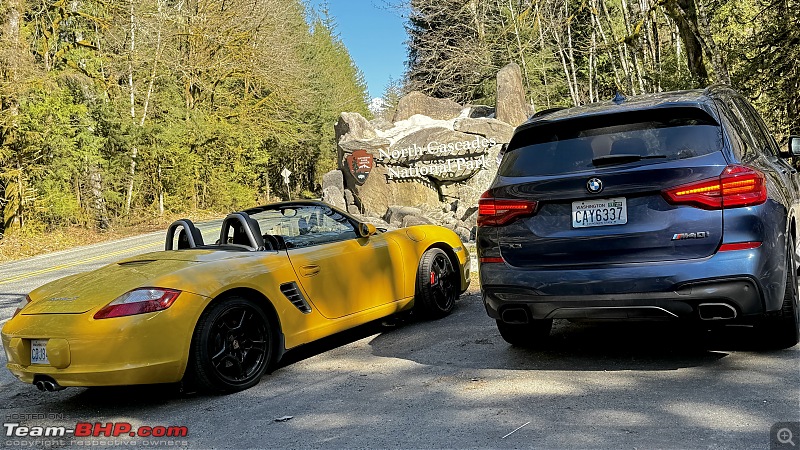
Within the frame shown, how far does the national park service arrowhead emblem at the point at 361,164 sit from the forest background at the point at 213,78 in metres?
5.86

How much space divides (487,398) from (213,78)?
34558 millimetres

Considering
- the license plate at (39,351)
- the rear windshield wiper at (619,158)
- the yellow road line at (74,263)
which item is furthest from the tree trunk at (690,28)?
the yellow road line at (74,263)

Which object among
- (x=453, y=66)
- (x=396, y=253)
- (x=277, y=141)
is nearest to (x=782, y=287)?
(x=396, y=253)

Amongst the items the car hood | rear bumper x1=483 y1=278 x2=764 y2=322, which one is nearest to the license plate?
the car hood

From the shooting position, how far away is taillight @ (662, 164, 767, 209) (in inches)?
163

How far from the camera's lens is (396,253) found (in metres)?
6.55

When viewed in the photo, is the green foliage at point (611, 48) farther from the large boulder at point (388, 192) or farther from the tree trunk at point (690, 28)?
the large boulder at point (388, 192)

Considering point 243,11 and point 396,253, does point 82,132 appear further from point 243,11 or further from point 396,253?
point 396,253

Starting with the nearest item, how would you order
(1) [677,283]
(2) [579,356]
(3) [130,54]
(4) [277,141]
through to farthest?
(1) [677,283] < (2) [579,356] < (3) [130,54] < (4) [277,141]

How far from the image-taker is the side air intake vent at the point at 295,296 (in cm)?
539

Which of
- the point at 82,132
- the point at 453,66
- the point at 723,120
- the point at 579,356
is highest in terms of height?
the point at 453,66

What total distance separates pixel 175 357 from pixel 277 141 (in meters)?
39.1

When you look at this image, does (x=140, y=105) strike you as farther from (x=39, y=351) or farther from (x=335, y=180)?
(x=39, y=351)

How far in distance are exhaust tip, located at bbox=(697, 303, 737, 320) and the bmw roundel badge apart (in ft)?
2.87
